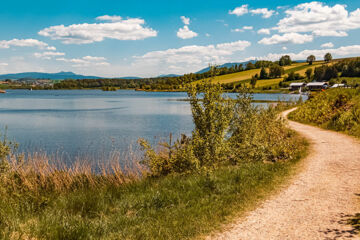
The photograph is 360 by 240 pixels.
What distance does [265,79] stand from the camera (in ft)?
508

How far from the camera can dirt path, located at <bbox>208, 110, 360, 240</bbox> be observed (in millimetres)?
7090

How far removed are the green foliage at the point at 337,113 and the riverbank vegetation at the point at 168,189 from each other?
7879mm

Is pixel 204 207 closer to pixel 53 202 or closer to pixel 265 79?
pixel 53 202

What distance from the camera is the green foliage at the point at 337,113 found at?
22.0 meters

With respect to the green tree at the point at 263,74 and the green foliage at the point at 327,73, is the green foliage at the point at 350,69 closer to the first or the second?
the green foliage at the point at 327,73

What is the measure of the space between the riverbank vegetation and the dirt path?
59cm

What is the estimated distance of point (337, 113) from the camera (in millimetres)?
24938

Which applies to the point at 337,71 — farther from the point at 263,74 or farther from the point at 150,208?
the point at 150,208

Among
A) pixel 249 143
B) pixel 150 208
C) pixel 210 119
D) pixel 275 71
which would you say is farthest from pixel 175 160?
pixel 275 71

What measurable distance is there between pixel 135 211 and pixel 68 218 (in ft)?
6.31

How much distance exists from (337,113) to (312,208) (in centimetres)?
1946

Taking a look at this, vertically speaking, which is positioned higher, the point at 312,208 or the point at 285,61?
the point at 285,61

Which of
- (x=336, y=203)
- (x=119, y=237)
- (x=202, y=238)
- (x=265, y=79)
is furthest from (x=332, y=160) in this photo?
(x=265, y=79)

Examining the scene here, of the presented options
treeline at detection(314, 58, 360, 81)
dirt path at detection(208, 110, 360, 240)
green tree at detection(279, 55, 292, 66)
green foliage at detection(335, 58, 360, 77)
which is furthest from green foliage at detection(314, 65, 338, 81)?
dirt path at detection(208, 110, 360, 240)
